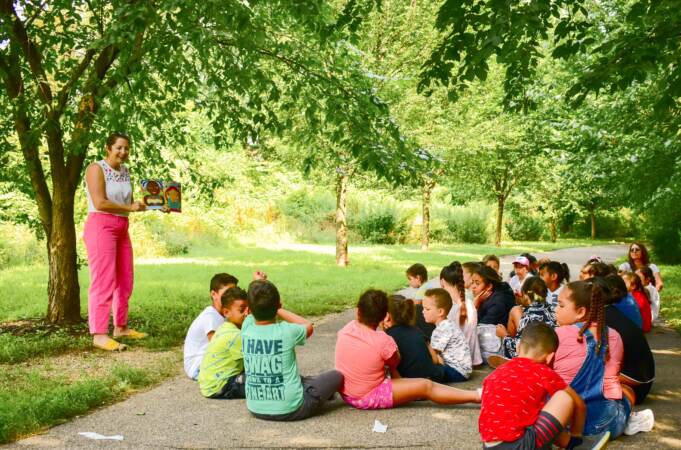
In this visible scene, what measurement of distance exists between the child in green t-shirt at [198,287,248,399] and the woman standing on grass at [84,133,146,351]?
209 centimetres

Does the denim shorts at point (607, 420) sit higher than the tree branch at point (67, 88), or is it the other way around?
the tree branch at point (67, 88)

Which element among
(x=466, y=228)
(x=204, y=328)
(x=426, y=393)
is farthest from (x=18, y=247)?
(x=466, y=228)

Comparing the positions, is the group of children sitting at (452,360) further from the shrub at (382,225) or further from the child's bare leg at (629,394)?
the shrub at (382,225)

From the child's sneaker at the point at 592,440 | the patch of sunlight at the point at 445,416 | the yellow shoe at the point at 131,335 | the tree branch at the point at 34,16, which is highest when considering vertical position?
the tree branch at the point at 34,16

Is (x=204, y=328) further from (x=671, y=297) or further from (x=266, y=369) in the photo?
(x=671, y=297)

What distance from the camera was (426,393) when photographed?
541cm

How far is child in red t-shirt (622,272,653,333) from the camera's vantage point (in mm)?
8336

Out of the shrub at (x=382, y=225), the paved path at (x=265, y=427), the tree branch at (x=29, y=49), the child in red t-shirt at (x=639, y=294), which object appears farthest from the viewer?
the shrub at (x=382, y=225)

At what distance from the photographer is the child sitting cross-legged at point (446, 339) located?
632cm

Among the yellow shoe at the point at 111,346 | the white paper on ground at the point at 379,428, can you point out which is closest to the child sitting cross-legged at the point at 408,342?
the white paper on ground at the point at 379,428

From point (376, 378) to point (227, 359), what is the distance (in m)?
1.22

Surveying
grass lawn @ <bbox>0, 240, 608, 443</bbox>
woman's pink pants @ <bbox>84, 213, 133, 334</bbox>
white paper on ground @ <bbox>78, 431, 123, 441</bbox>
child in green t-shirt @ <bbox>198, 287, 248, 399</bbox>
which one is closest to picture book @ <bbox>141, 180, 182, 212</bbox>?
woman's pink pants @ <bbox>84, 213, 133, 334</bbox>

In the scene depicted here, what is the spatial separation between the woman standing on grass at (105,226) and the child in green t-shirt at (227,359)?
6.85ft

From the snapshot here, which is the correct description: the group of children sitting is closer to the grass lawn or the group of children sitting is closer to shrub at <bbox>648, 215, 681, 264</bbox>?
the grass lawn
